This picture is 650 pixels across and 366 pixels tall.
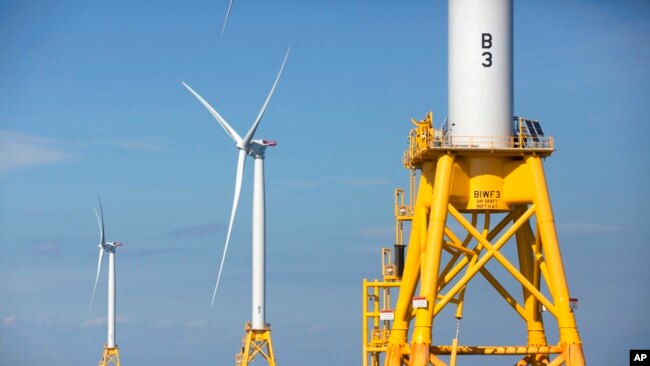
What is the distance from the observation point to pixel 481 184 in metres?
94.0

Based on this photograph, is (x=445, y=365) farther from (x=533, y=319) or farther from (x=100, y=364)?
(x=100, y=364)

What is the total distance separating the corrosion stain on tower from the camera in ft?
299

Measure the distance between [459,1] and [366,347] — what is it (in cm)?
3017

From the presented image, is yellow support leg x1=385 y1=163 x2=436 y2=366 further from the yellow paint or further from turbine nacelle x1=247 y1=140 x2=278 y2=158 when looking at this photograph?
turbine nacelle x1=247 y1=140 x2=278 y2=158

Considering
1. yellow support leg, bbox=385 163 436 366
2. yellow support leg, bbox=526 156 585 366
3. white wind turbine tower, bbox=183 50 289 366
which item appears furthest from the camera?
white wind turbine tower, bbox=183 50 289 366

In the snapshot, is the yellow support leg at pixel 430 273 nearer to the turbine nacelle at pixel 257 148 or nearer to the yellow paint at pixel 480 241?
the yellow paint at pixel 480 241

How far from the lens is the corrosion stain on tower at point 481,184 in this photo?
91.2 meters

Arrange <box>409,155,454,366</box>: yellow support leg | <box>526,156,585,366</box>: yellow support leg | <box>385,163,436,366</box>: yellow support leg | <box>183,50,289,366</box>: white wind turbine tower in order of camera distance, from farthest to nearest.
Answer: <box>183,50,289,366</box>: white wind turbine tower → <box>385,163,436,366</box>: yellow support leg → <box>526,156,585,366</box>: yellow support leg → <box>409,155,454,366</box>: yellow support leg

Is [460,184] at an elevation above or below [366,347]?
above

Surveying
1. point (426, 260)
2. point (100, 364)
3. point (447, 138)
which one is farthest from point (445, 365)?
point (100, 364)

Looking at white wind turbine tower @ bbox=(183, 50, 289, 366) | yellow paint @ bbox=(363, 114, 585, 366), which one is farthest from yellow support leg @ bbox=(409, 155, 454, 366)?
white wind turbine tower @ bbox=(183, 50, 289, 366)

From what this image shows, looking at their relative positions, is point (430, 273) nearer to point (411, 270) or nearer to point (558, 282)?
point (411, 270)

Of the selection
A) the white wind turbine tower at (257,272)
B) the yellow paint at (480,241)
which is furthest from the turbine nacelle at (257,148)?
the yellow paint at (480,241)

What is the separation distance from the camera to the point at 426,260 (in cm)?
9131
